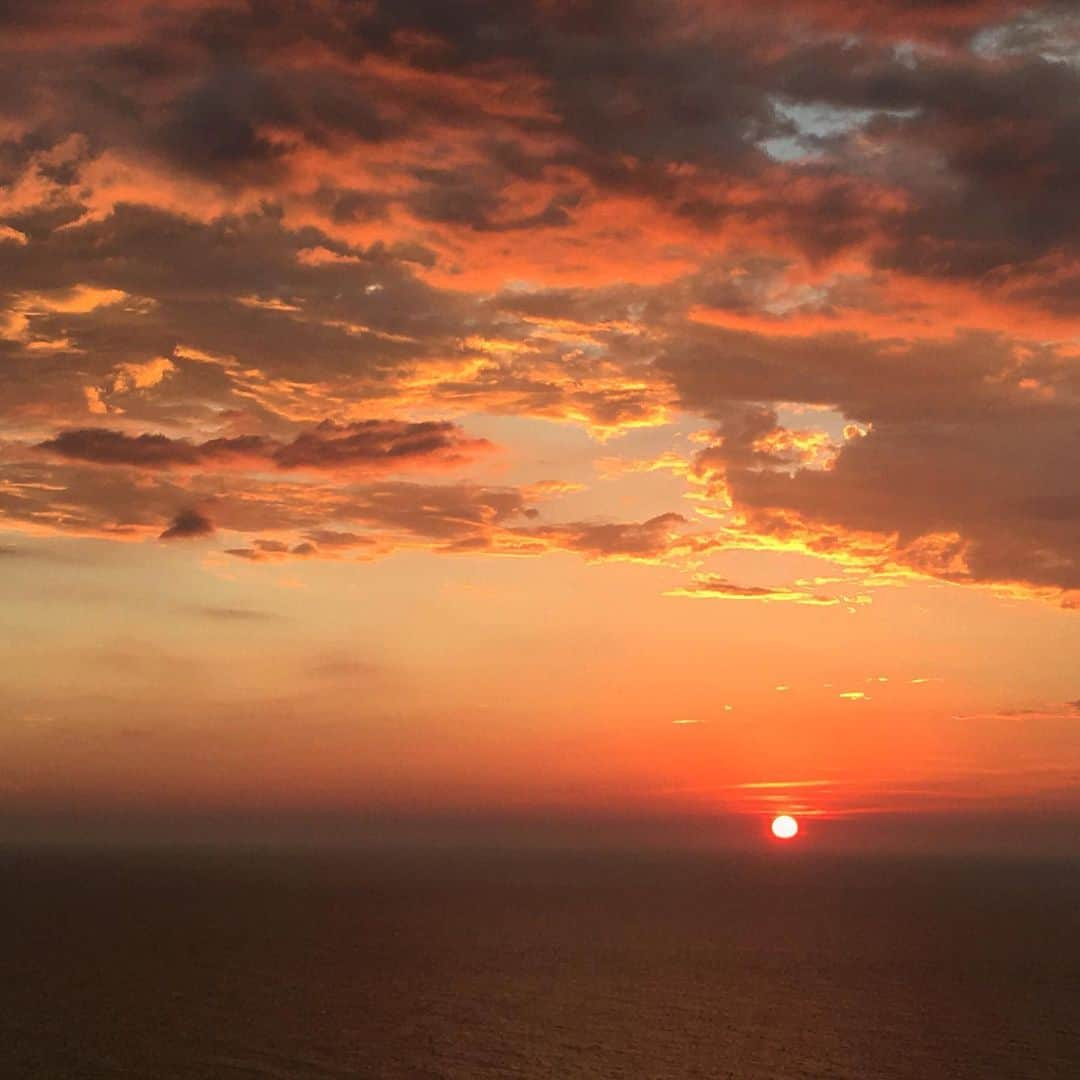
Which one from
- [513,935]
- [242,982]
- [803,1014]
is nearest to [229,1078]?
[242,982]

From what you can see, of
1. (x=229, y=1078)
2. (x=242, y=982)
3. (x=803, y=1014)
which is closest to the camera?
(x=229, y=1078)

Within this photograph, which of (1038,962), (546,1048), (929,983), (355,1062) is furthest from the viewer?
(1038,962)

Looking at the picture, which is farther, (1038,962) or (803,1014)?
(1038,962)

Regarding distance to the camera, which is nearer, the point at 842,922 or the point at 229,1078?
the point at 229,1078

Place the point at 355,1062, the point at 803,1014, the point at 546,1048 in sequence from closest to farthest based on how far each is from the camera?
1. the point at 355,1062
2. the point at 546,1048
3. the point at 803,1014

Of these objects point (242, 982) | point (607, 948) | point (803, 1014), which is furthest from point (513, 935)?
point (803, 1014)

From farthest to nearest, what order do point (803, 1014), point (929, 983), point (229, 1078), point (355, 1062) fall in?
point (929, 983) < point (803, 1014) < point (355, 1062) < point (229, 1078)

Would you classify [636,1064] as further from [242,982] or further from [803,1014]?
[242,982]

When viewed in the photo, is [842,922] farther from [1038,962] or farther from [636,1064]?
[636,1064]

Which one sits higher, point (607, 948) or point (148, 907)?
point (148, 907)
